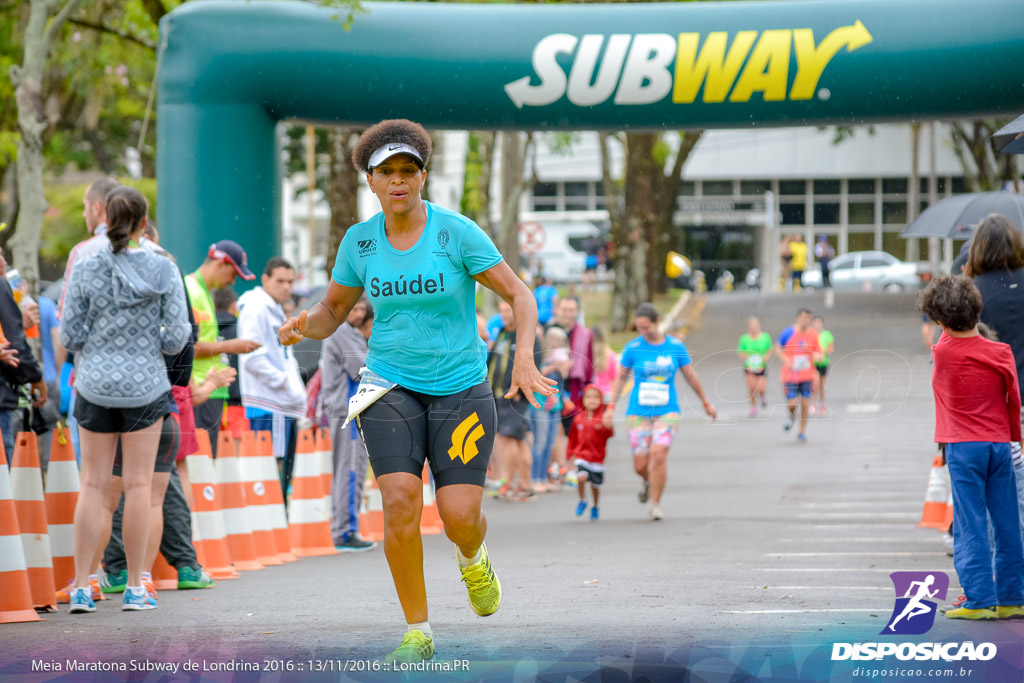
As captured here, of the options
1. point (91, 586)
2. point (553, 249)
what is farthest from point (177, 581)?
point (553, 249)

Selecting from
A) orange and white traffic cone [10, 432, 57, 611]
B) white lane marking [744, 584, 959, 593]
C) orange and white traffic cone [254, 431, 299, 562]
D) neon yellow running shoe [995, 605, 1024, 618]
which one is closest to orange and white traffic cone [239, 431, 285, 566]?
orange and white traffic cone [254, 431, 299, 562]

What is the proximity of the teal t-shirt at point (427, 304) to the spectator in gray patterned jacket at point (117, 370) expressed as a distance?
1.67m

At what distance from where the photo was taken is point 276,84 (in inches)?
390

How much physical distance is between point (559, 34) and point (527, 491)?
186 inches

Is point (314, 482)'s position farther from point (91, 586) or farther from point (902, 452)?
point (902, 452)

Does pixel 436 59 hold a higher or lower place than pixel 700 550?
higher

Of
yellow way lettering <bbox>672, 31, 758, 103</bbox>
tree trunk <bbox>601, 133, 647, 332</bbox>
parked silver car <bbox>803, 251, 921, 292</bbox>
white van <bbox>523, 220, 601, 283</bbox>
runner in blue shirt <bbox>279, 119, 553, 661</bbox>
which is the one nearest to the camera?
runner in blue shirt <bbox>279, 119, 553, 661</bbox>

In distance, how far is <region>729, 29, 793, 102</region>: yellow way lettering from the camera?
9656mm

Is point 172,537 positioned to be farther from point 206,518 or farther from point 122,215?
point 122,215

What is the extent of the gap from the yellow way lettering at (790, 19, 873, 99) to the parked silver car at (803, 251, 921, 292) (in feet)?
81.1

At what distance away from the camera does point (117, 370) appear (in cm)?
619

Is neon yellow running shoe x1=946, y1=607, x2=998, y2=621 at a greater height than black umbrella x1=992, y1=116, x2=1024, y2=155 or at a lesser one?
lesser

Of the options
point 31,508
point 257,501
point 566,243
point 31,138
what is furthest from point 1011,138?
point 566,243

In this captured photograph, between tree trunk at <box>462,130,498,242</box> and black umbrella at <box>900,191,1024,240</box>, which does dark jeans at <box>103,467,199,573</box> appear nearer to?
black umbrella at <box>900,191,1024,240</box>
